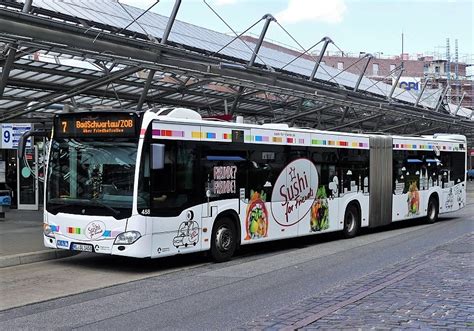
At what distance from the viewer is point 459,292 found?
8.12 meters

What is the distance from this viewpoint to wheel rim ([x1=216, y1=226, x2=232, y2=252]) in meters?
11.9

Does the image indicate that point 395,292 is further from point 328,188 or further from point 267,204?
point 328,188

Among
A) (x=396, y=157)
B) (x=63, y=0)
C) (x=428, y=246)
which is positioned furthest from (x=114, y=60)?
(x=396, y=157)

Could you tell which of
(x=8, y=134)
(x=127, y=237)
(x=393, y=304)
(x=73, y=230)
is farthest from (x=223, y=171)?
(x=8, y=134)

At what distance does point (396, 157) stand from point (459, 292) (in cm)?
1087

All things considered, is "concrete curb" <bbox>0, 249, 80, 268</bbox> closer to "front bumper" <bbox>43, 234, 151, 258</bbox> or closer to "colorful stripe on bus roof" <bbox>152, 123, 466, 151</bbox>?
"front bumper" <bbox>43, 234, 151, 258</bbox>

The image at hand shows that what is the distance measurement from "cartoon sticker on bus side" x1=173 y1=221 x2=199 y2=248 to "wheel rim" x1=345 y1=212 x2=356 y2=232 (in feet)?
21.1

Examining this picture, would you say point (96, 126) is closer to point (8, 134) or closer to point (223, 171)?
point (223, 171)

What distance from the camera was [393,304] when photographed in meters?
7.38

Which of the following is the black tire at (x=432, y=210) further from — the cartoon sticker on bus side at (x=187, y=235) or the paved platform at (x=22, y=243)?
the paved platform at (x=22, y=243)

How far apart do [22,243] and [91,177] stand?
11.0 ft

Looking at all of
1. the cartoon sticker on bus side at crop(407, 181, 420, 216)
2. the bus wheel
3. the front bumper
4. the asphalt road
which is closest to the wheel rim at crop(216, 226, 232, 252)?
the bus wheel

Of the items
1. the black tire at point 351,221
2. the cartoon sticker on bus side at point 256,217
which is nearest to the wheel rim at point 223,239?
the cartoon sticker on bus side at point 256,217

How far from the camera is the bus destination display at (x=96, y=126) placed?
1058cm
